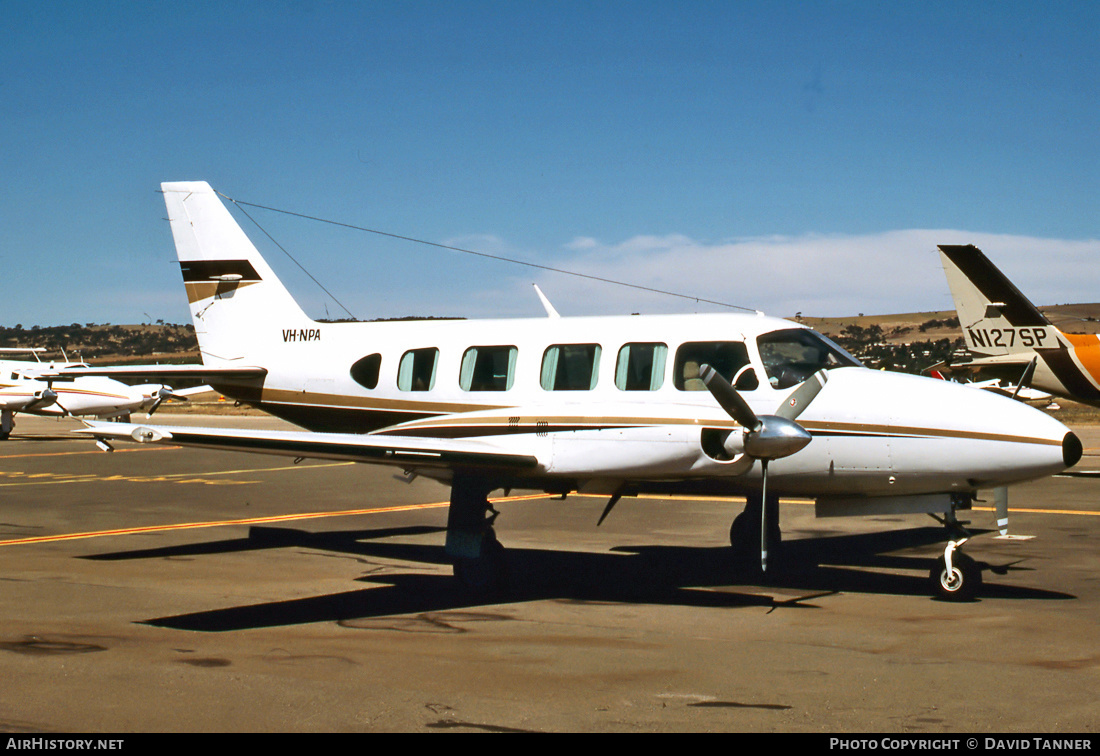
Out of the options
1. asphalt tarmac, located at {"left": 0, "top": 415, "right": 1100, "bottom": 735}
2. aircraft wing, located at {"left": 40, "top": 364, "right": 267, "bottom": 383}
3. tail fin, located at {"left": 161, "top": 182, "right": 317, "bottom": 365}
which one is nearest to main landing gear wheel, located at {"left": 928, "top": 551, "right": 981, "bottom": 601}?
asphalt tarmac, located at {"left": 0, "top": 415, "right": 1100, "bottom": 735}

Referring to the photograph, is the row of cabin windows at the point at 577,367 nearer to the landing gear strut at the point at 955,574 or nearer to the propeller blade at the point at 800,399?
the propeller blade at the point at 800,399

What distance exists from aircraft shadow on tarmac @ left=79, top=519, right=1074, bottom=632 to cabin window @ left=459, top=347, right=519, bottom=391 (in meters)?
2.38

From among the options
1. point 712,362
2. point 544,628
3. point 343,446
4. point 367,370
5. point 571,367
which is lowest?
point 544,628

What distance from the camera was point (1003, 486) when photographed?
10484 millimetres

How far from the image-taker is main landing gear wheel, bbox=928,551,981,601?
34.1 ft

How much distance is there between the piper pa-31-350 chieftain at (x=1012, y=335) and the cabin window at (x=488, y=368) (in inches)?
701

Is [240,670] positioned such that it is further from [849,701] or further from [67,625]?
[849,701]

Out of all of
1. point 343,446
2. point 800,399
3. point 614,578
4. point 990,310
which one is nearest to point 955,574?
point 800,399

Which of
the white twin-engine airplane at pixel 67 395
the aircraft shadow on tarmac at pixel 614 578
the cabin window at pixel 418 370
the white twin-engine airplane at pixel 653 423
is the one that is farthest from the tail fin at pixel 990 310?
the white twin-engine airplane at pixel 67 395

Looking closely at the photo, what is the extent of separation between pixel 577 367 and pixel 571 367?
81 millimetres

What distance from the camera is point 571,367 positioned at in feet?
38.6

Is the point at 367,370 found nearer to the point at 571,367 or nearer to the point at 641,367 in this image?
the point at 571,367

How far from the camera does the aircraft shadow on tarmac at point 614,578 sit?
10.3 metres

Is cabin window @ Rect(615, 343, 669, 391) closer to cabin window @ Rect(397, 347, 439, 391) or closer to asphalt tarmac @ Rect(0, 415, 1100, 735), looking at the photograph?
asphalt tarmac @ Rect(0, 415, 1100, 735)
